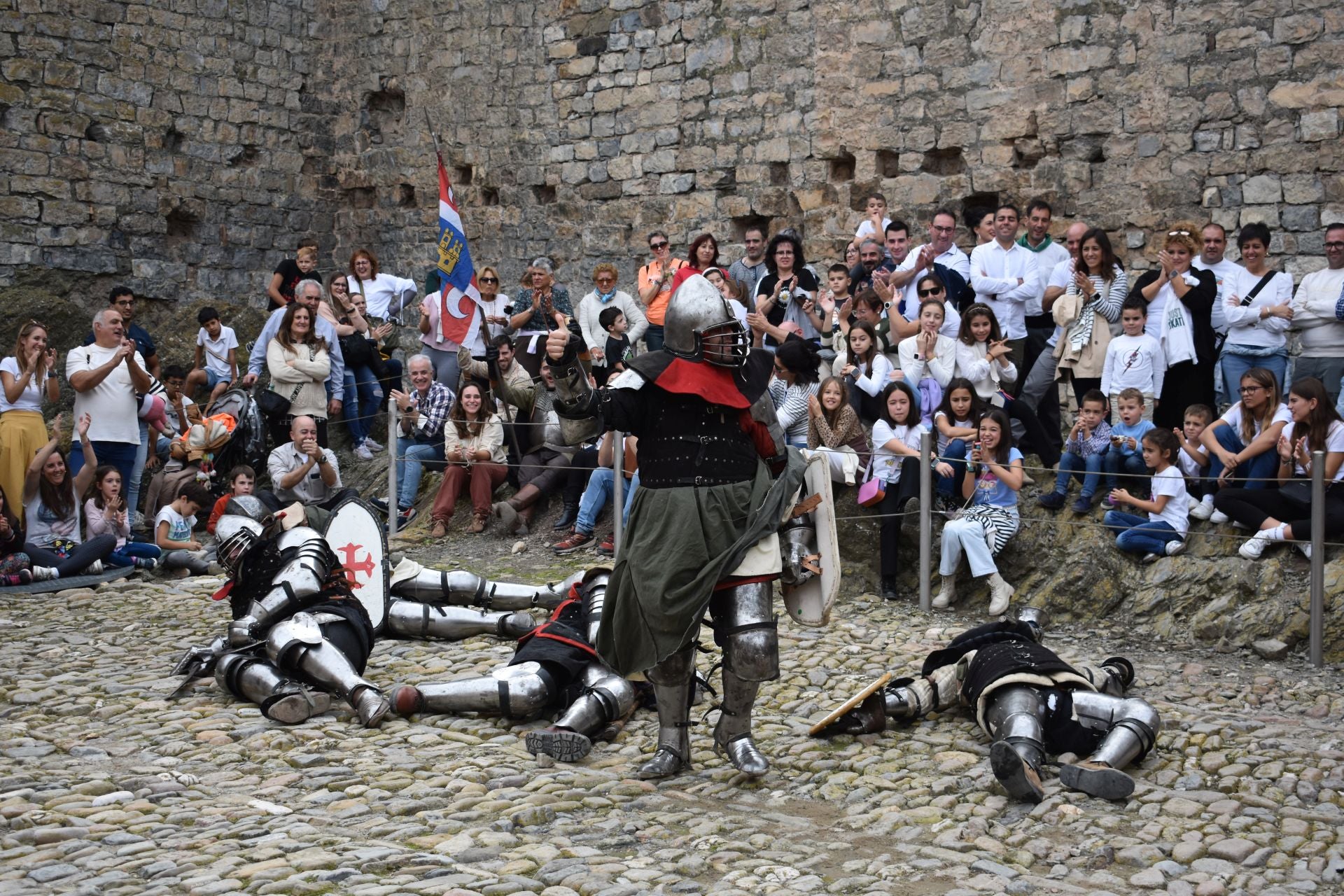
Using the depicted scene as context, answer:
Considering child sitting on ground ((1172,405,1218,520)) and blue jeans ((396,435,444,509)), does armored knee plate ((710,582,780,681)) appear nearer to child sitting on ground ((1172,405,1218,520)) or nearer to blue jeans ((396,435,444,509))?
child sitting on ground ((1172,405,1218,520))

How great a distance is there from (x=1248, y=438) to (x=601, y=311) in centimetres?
487

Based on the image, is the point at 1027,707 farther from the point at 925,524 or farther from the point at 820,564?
the point at 925,524

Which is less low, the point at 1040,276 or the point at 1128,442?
the point at 1040,276

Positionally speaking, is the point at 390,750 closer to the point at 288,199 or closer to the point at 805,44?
the point at 805,44

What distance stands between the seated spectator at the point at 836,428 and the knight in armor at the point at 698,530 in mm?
3010

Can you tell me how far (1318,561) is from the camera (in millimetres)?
6906

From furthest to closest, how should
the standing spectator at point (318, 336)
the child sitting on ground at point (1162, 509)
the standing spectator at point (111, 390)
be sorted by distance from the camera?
1. the standing spectator at point (318, 336)
2. the standing spectator at point (111, 390)
3. the child sitting on ground at point (1162, 509)

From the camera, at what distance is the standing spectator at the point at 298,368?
11.3 m

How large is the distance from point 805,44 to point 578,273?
3137mm

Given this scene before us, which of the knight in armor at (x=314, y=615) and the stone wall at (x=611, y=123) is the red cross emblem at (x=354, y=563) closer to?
the knight in armor at (x=314, y=615)

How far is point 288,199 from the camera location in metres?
15.9

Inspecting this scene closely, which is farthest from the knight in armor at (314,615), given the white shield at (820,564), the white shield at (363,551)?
the white shield at (820,564)

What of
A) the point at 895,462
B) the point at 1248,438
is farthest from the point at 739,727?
the point at 1248,438

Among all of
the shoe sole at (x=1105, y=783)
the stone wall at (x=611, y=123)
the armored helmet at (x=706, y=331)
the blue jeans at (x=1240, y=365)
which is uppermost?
the stone wall at (x=611, y=123)
